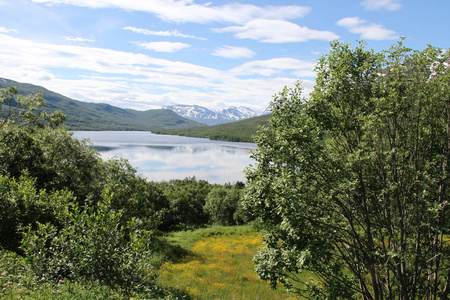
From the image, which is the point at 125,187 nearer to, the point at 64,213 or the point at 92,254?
the point at 64,213

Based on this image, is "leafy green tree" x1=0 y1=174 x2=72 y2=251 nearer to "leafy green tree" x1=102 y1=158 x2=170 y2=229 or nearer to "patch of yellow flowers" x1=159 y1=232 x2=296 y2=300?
"patch of yellow flowers" x1=159 y1=232 x2=296 y2=300

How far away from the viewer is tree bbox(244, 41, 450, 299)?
29.2ft

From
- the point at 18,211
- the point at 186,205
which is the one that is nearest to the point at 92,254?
the point at 18,211

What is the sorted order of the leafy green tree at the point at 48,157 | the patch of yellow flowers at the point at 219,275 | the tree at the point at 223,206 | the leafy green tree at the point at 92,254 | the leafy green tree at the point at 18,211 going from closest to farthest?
the leafy green tree at the point at 92,254 < the leafy green tree at the point at 18,211 < the patch of yellow flowers at the point at 219,275 < the leafy green tree at the point at 48,157 < the tree at the point at 223,206

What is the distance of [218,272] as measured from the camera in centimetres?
2272

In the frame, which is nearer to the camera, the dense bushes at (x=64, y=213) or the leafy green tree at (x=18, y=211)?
the dense bushes at (x=64, y=213)

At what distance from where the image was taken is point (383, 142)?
9.48 m

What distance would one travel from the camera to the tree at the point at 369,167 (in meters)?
8.91

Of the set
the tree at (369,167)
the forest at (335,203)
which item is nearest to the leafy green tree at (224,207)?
the forest at (335,203)

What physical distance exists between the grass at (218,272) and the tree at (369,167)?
374 inches

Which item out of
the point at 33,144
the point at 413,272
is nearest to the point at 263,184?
the point at 413,272

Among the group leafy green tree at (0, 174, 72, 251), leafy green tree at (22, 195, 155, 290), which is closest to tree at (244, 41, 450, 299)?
leafy green tree at (22, 195, 155, 290)

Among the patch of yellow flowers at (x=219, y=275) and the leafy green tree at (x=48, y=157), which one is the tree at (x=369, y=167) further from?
the leafy green tree at (x=48, y=157)

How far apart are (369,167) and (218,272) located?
1786 cm
